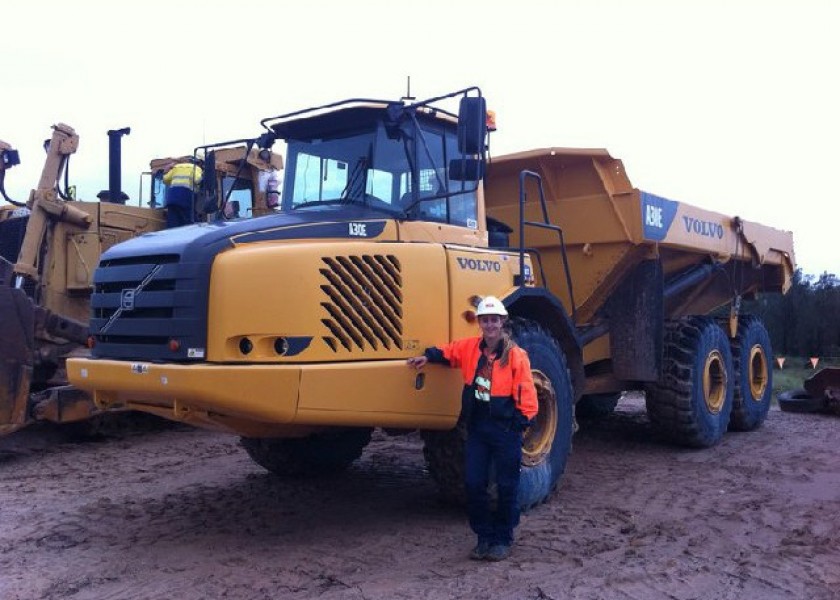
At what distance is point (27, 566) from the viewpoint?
5.10 m

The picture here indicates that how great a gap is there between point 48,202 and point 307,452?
184 inches

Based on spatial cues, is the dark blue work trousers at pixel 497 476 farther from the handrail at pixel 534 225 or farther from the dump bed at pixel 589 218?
the dump bed at pixel 589 218

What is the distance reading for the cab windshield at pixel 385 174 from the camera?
5.66 meters

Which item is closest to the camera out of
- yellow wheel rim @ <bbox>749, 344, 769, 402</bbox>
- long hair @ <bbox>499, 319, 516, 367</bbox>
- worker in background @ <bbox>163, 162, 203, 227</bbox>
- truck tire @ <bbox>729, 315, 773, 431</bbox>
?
long hair @ <bbox>499, 319, 516, 367</bbox>

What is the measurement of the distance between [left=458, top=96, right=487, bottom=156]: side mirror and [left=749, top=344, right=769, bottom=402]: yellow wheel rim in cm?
617

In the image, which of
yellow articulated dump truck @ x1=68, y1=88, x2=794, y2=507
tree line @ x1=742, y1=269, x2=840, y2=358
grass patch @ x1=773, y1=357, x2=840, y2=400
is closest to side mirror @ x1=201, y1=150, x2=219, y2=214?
yellow articulated dump truck @ x1=68, y1=88, x2=794, y2=507

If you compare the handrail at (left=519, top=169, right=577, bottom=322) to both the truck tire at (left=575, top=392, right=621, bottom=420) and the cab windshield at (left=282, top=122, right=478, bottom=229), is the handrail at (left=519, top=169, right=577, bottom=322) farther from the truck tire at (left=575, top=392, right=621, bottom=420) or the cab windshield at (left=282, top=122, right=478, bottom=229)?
the truck tire at (left=575, top=392, right=621, bottom=420)

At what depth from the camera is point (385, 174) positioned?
5699mm

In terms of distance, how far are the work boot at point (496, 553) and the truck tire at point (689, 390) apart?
3.84m

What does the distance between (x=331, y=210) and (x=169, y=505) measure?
2.64 m

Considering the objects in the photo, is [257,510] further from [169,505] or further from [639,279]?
[639,279]

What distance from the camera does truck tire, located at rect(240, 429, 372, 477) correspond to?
695cm

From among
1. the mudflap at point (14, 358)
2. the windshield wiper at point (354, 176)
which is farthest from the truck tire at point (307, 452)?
the mudflap at point (14, 358)

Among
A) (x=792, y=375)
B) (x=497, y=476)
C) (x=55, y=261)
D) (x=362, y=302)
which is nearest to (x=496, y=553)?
(x=497, y=476)
